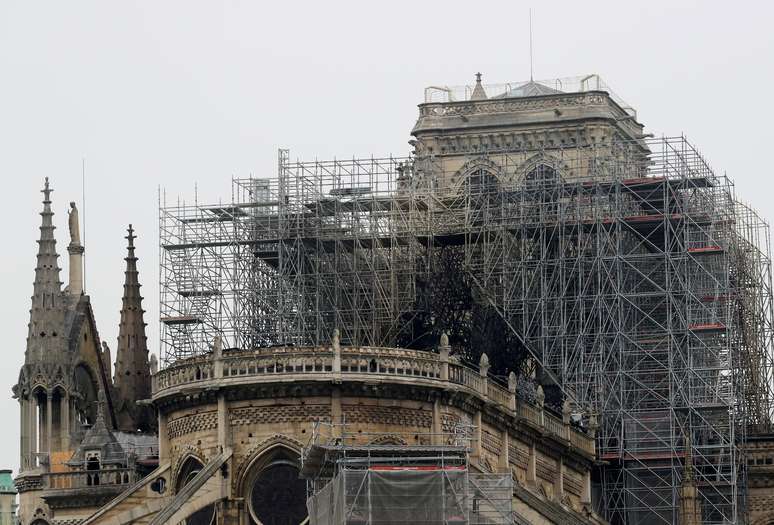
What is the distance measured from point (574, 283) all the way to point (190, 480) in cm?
2250

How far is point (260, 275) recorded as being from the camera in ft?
375

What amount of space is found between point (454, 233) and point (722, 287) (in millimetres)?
10738

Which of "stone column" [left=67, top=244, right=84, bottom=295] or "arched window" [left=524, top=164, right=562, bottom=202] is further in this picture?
"stone column" [left=67, top=244, right=84, bottom=295]

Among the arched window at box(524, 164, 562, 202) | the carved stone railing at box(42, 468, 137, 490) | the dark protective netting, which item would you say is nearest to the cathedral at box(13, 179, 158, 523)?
the carved stone railing at box(42, 468, 137, 490)

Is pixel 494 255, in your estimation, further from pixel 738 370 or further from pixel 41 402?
pixel 41 402

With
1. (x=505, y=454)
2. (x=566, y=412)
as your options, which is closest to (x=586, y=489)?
(x=566, y=412)

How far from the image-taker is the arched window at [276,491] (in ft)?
297

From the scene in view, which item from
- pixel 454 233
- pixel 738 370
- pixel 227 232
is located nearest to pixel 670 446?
pixel 738 370

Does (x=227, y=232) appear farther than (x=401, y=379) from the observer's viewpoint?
Yes

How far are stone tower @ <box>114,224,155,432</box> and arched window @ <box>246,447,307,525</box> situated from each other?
28.6 meters

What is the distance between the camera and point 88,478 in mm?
105625

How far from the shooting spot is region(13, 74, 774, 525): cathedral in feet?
300

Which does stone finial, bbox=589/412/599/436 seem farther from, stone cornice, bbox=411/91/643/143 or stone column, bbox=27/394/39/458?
stone column, bbox=27/394/39/458

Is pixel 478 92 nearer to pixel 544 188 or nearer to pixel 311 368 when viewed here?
pixel 544 188
